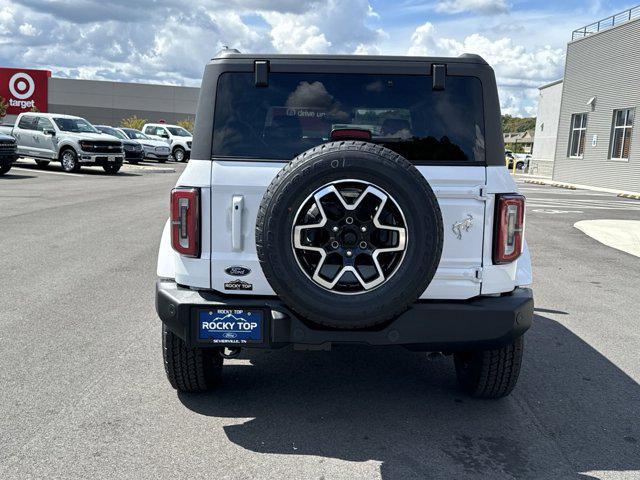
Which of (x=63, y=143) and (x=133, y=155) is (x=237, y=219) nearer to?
(x=63, y=143)

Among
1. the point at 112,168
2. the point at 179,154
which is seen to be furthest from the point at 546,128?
the point at 112,168

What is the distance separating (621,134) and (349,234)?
101ft

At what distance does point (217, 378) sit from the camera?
14.3 ft

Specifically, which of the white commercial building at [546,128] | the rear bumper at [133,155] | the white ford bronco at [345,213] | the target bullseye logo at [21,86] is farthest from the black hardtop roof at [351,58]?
the target bullseye logo at [21,86]

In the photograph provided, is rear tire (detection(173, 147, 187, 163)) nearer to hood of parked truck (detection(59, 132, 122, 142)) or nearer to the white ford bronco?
hood of parked truck (detection(59, 132, 122, 142))

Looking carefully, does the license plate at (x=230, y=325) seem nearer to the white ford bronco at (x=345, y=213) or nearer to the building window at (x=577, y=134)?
the white ford bronco at (x=345, y=213)

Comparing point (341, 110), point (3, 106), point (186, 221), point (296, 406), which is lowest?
point (296, 406)

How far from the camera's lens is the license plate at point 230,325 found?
3.59 meters

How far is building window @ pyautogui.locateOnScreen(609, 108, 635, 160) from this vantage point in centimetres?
2984

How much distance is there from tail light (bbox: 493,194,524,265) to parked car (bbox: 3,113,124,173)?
22480 millimetres

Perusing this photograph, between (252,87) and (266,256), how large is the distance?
3.48 feet

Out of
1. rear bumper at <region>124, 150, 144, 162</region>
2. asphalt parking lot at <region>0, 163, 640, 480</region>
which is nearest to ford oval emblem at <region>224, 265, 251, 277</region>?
asphalt parking lot at <region>0, 163, 640, 480</region>

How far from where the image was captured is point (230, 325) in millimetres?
3605

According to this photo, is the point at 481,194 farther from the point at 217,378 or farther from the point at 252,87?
the point at 217,378
